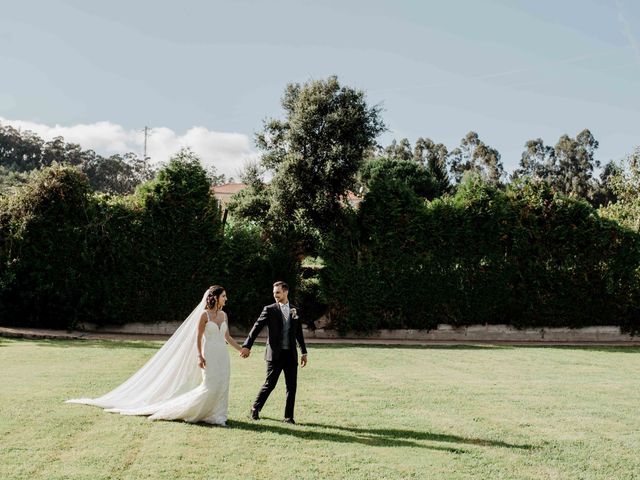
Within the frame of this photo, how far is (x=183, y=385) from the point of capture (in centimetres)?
865

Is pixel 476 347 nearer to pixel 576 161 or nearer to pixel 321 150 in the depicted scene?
pixel 321 150

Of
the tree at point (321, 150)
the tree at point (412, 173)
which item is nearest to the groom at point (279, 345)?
the tree at point (321, 150)

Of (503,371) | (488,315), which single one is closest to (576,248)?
(488,315)

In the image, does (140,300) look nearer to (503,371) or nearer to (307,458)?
(503,371)

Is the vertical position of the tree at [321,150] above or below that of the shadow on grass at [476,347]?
above

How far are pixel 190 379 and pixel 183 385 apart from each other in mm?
120

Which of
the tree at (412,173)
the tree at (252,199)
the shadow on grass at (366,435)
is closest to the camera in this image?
the shadow on grass at (366,435)

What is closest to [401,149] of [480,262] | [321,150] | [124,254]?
[321,150]

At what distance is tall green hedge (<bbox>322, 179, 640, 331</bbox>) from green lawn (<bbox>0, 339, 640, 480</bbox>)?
7.97 m

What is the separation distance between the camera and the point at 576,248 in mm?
22062

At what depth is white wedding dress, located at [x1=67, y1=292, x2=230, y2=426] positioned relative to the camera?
8.02 metres

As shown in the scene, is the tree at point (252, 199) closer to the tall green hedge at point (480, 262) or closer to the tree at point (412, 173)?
the tall green hedge at point (480, 262)

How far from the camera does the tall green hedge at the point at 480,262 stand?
21688mm

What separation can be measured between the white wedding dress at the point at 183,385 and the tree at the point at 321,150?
16.0 metres
